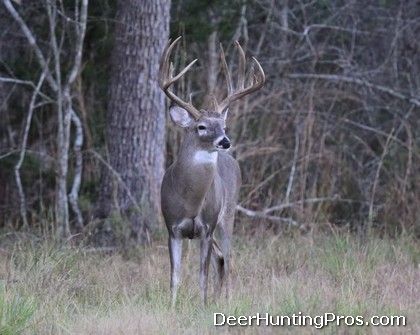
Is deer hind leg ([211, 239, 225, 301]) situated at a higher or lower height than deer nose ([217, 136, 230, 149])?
lower

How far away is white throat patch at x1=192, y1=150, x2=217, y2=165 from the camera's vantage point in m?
7.42

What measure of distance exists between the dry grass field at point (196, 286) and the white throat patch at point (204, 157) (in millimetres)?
880

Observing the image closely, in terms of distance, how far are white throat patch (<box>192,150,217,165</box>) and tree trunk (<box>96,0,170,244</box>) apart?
2487 mm

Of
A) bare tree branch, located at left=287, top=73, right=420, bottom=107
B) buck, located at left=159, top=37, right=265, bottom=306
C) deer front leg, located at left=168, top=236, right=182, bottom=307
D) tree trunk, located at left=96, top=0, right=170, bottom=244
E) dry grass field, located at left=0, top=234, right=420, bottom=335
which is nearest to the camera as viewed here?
dry grass field, located at left=0, top=234, right=420, bottom=335

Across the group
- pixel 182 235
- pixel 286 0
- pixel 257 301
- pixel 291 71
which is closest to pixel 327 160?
pixel 291 71

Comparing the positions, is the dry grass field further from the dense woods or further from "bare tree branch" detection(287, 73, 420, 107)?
"bare tree branch" detection(287, 73, 420, 107)

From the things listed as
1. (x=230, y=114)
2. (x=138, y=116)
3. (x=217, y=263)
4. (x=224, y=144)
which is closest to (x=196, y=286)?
(x=217, y=263)

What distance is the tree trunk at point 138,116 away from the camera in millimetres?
9883

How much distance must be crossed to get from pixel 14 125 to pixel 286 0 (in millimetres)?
3553

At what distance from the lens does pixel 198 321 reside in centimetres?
590

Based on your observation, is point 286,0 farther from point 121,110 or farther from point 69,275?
point 69,275

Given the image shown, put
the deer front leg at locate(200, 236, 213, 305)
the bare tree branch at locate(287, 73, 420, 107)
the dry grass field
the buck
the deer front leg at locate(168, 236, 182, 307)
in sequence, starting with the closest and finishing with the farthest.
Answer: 1. the dry grass field
2. the deer front leg at locate(200, 236, 213, 305)
3. the deer front leg at locate(168, 236, 182, 307)
4. the buck
5. the bare tree branch at locate(287, 73, 420, 107)

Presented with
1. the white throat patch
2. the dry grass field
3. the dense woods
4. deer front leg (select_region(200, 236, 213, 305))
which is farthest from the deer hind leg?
the dense woods

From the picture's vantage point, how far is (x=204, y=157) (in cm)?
742
